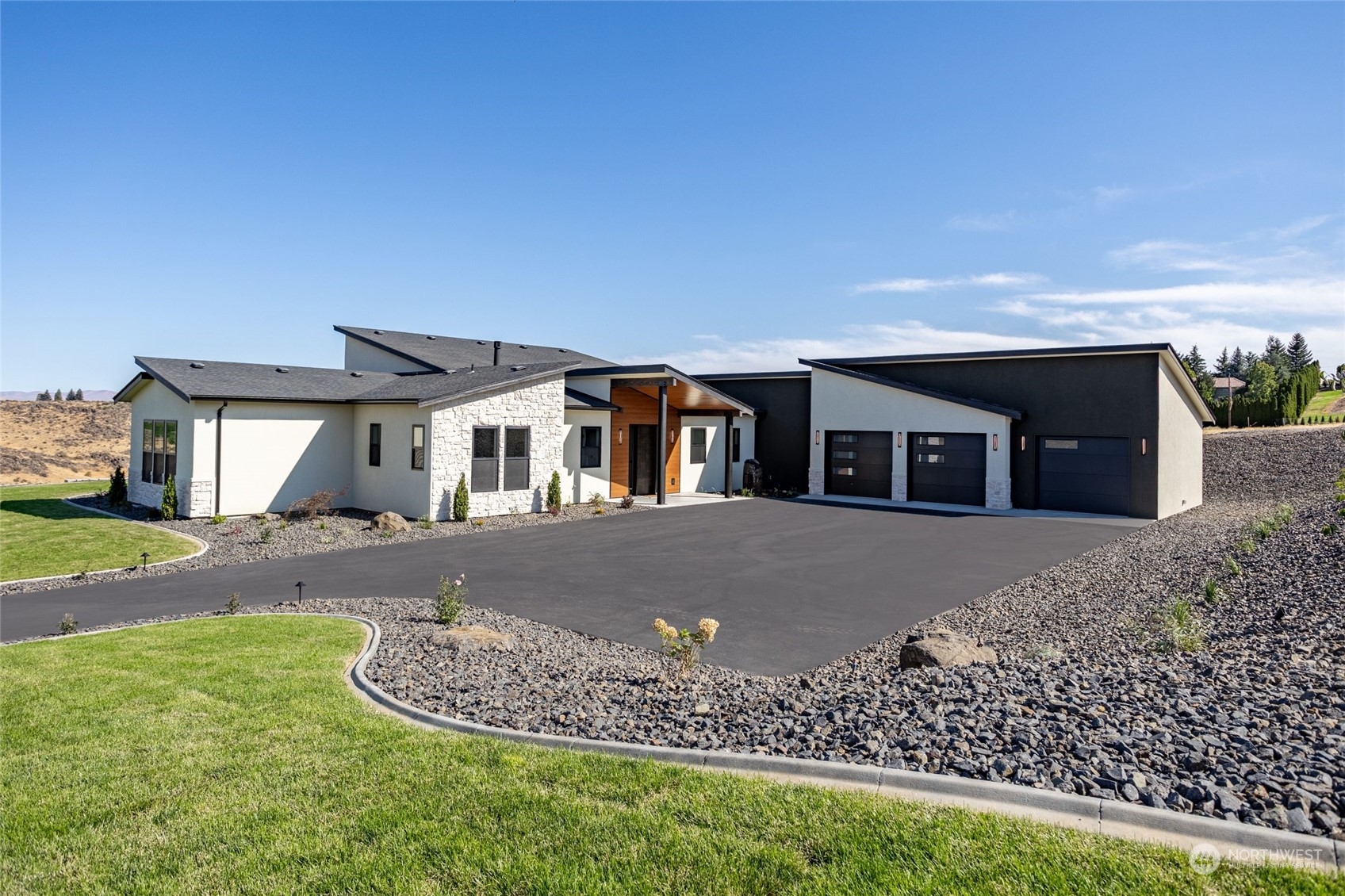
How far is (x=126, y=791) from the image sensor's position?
14.3 feet

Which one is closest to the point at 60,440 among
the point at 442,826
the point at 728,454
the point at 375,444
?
the point at 375,444

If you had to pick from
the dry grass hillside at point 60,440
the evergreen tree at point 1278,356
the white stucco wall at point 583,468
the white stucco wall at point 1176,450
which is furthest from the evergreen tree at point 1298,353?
the dry grass hillside at point 60,440

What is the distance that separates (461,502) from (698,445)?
998 cm

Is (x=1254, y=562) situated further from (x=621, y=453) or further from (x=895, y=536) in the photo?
(x=621, y=453)

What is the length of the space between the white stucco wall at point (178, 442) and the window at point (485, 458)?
6.20 m

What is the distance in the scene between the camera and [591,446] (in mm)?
22719

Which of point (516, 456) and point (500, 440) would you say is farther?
point (516, 456)

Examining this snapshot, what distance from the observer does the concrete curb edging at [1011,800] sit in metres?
3.32

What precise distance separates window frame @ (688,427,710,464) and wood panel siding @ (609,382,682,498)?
0.74 m

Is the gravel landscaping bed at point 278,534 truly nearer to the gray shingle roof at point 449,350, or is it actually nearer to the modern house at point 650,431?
the modern house at point 650,431

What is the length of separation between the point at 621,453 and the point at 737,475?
5287mm

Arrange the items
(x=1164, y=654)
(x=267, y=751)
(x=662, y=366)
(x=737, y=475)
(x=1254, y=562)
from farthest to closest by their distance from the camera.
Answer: (x=737, y=475)
(x=662, y=366)
(x=1254, y=562)
(x=1164, y=654)
(x=267, y=751)

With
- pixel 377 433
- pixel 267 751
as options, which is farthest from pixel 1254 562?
pixel 377 433

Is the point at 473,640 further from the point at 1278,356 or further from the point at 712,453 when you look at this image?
the point at 1278,356
